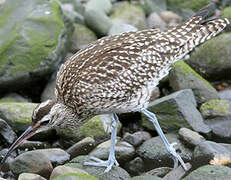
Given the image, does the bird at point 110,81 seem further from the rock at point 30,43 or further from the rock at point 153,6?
the rock at point 153,6

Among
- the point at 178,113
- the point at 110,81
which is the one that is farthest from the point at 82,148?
the point at 178,113

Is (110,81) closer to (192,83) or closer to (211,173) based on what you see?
(211,173)

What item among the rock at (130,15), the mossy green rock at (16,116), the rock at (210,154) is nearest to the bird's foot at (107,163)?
the rock at (210,154)

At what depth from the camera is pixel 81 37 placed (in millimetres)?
11523

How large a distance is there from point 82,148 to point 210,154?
83.6 inches

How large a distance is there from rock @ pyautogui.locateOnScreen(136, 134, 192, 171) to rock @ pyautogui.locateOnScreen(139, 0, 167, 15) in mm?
5848

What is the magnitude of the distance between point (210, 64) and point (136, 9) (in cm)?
330

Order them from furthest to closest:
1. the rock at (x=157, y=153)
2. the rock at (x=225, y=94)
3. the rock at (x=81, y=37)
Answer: the rock at (x=81, y=37) < the rock at (x=225, y=94) < the rock at (x=157, y=153)

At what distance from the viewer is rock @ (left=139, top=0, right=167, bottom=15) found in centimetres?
1339

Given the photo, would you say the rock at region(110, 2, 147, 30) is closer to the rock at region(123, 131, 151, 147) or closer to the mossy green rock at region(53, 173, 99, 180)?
the rock at region(123, 131, 151, 147)

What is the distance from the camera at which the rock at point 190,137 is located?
808 cm

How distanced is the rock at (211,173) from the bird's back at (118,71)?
4.45 ft

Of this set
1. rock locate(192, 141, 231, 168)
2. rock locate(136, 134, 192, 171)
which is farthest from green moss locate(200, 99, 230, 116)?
rock locate(192, 141, 231, 168)

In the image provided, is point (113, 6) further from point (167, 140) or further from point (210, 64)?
point (167, 140)
